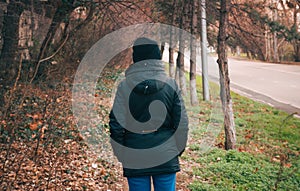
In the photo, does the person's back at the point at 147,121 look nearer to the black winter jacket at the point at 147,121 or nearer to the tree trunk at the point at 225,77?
the black winter jacket at the point at 147,121

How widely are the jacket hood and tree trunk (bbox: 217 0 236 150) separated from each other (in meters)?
4.57

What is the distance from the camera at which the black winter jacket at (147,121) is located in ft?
10.9

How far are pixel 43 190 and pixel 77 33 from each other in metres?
9.84

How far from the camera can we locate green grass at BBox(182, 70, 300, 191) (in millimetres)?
5697

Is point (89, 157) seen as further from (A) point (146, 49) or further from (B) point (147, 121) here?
(A) point (146, 49)

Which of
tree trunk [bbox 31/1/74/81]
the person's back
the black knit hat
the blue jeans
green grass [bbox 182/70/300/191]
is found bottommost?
green grass [bbox 182/70/300/191]

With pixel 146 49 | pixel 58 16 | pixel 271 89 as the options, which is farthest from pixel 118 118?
pixel 271 89

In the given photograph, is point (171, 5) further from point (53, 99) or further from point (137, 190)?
point (137, 190)

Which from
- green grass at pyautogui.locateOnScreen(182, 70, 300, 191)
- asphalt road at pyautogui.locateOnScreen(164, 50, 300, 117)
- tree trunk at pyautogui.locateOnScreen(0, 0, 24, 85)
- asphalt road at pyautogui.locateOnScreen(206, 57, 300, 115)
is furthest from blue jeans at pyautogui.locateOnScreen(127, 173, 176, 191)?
asphalt road at pyautogui.locateOnScreen(206, 57, 300, 115)

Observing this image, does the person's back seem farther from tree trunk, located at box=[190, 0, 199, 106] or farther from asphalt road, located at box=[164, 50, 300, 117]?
tree trunk, located at box=[190, 0, 199, 106]

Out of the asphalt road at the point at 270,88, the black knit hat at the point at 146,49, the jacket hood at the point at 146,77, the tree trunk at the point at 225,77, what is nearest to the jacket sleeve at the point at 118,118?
the jacket hood at the point at 146,77

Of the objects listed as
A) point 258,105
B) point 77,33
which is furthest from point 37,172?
point 258,105

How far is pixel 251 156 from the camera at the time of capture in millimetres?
7297

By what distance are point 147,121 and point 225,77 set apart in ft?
16.0
